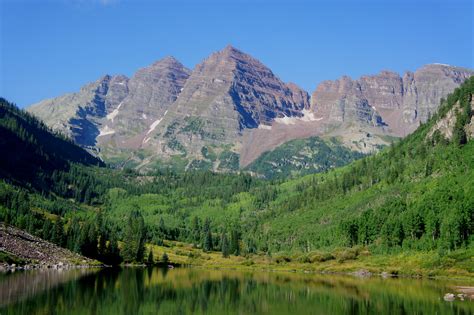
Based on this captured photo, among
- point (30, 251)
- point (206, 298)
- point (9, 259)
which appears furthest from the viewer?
point (30, 251)

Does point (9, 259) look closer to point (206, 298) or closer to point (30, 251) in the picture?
point (30, 251)

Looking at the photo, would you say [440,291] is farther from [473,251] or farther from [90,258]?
[90,258]

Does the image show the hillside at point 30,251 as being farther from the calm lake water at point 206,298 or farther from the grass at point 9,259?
the calm lake water at point 206,298

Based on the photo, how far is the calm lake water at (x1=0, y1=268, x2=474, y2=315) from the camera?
89500mm

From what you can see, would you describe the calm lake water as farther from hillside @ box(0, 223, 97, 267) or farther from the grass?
hillside @ box(0, 223, 97, 267)

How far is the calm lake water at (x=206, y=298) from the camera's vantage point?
8950 cm

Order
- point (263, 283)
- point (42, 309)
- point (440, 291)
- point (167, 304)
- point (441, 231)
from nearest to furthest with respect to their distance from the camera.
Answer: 1. point (42, 309)
2. point (167, 304)
3. point (440, 291)
4. point (263, 283)
5. point (441, 231)

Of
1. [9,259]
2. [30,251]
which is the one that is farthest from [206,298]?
[30,251]

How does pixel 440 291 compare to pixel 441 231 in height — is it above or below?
below

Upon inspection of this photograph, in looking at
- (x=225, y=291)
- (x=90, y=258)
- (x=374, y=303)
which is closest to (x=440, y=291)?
(x=374, y=303)

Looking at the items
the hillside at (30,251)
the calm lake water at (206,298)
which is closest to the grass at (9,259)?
the hillside at (30,251)

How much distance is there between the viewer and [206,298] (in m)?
110

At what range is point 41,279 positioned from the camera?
124 metres

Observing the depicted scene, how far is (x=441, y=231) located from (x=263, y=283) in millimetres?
68881
